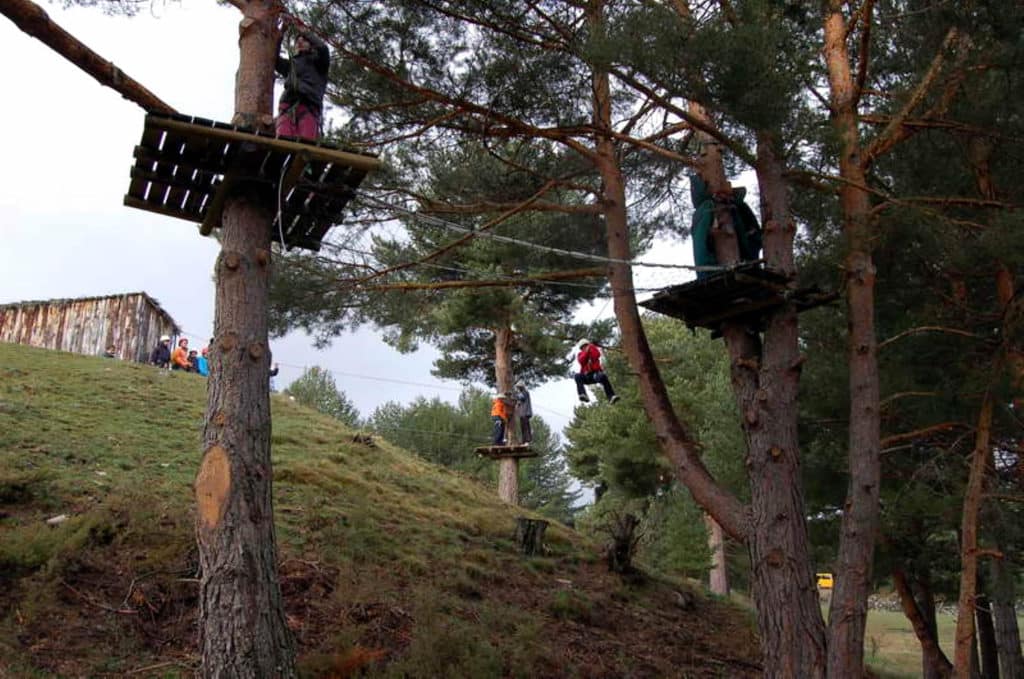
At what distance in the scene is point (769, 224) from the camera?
7.84 m

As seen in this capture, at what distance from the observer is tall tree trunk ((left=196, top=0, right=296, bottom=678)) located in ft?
18.0

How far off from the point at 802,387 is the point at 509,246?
6.79 metres

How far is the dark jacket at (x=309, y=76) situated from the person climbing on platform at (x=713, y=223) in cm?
367

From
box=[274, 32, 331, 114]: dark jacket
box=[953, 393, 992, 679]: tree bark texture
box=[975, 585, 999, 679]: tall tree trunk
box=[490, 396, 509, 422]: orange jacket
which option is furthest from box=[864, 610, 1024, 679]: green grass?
box=[274, 32, 331, 114]: dark jacket

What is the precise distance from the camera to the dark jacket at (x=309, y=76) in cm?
680

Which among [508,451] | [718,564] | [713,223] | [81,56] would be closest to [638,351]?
[713,223]

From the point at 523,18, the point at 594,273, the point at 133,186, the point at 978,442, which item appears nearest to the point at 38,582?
the point at 133,186

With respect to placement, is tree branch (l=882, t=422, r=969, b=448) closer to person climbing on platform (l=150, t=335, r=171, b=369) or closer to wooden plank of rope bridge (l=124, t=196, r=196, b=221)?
wooden plank of rope bridge (l=124, t=196, r=196, b=221)

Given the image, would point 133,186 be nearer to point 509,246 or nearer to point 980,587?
point 509,246

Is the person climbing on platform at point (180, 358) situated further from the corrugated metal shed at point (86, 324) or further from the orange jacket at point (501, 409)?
the orange jacket at point (501, 409)

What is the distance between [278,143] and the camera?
19.4 ft

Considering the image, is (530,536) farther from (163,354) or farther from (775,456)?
(163,354)

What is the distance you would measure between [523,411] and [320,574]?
10367mm

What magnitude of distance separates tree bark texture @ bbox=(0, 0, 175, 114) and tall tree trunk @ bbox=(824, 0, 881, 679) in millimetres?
5569
